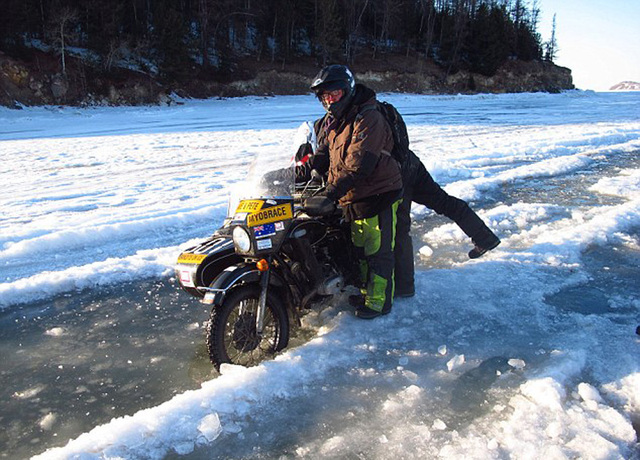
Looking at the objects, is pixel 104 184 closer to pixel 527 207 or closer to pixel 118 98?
pixel 527 207

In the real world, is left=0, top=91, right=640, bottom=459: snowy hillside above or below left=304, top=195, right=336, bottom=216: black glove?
below

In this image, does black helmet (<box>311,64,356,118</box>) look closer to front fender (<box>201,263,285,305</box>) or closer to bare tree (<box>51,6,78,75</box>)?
front fender (<box>201,263,285,305</box>)

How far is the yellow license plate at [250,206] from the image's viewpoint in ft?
11.2

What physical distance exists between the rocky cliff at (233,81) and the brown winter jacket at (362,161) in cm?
2809

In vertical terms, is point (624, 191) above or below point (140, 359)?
above

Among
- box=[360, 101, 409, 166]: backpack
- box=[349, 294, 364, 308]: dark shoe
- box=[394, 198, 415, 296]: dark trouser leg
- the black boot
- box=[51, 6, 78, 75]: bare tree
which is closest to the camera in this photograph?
box=[360, 101, 409, 166]: backpack

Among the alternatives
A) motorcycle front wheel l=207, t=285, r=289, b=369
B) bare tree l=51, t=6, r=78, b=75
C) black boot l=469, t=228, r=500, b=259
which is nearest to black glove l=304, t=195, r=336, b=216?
motorcycle front wheel l=207, t=285, r=289, b=369

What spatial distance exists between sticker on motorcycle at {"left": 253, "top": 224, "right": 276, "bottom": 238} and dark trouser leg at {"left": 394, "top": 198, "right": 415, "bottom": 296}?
59.1 inches

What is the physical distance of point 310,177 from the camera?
4.41m

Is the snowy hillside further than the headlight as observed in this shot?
No

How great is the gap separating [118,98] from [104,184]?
24.2 metres

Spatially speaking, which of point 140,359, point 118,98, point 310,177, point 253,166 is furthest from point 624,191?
point 118,98

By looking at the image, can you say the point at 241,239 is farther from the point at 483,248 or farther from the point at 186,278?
the point at 483,248

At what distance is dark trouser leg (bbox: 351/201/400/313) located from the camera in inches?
162
